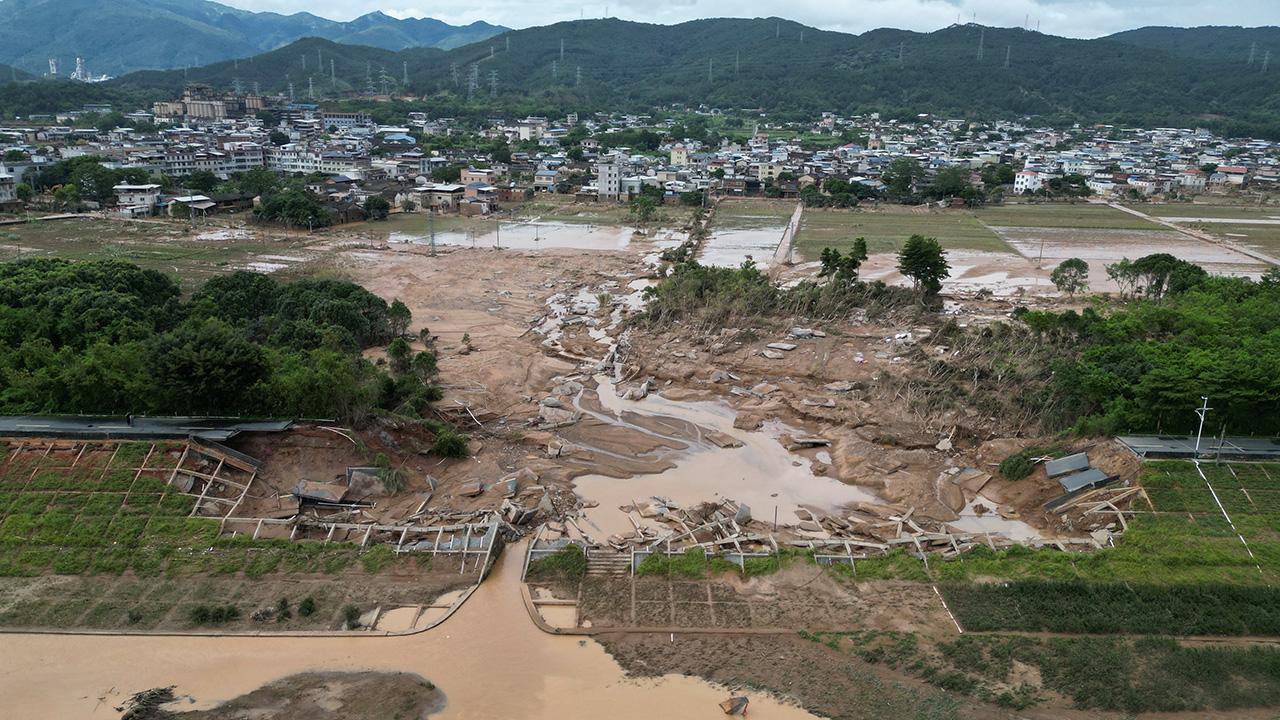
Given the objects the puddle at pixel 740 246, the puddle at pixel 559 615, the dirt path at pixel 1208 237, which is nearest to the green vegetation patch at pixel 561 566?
the puddle at pixel 559 615

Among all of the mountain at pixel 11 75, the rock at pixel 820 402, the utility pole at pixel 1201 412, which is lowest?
the rock at pixel 820 402

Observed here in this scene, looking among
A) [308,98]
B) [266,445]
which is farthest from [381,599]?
[308,98]

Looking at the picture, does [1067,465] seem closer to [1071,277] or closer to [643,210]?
[1071,277]

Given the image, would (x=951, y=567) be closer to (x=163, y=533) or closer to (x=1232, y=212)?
(x=163, y=533)

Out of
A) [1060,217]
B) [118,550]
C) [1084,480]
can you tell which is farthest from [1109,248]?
[118,550]

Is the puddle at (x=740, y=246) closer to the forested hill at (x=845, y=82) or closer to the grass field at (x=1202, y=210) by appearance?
the grass field at (x=1202, y=210)

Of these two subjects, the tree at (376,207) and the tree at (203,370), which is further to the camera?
the tree at (376,207)
